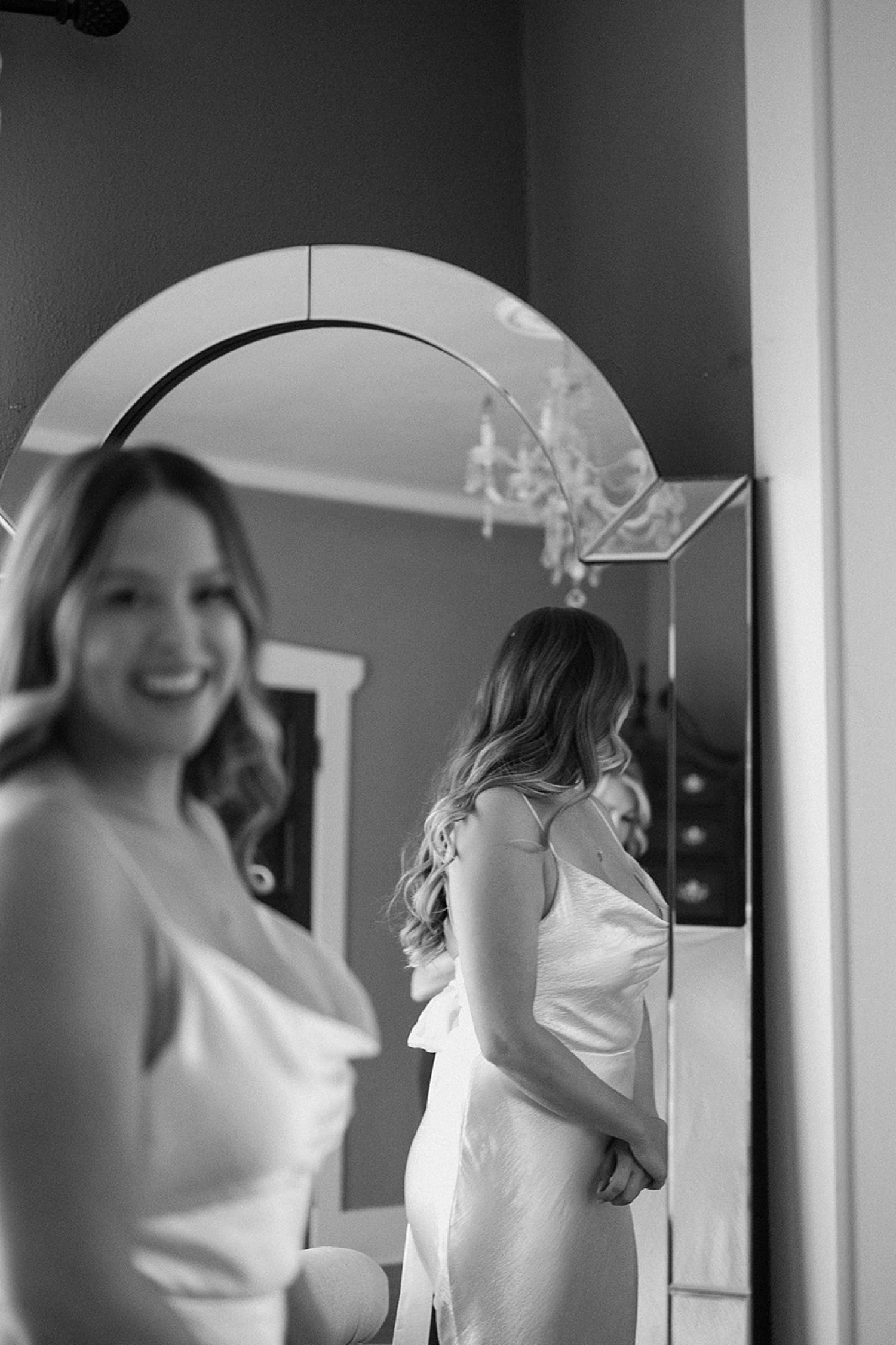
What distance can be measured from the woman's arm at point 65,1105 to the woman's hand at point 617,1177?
2.00ft

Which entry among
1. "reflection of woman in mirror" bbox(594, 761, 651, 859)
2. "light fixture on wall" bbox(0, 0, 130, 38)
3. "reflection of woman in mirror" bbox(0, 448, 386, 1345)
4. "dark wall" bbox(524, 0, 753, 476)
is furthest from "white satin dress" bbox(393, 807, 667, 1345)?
"light fixture on wall" bbox(0, 0, 130, 38)

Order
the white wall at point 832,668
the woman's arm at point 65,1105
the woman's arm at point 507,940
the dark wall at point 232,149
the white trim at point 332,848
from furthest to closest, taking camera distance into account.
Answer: the dark wall at point 232,149 < the white wall at point 832,668 < the white trim at point 332,848 < the woman's arm at point 507,940 < the woman's arm at point 65,1105

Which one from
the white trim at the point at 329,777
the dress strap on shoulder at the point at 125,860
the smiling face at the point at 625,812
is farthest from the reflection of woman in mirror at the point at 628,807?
the dress strap on shoulder at the point at 125,860

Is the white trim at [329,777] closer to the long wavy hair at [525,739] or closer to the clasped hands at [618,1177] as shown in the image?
the long wavy hair at [525,739]

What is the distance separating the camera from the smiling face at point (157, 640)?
771 mm

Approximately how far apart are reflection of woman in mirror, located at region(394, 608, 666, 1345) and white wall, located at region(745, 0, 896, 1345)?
20 cm

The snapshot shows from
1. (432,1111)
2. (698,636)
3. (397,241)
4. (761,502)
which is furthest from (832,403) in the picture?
(432,1111)

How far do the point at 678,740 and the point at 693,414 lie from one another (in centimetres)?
38

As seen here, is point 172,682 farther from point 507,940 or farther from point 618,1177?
point 618,1177

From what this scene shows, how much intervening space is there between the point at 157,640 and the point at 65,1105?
240 mm

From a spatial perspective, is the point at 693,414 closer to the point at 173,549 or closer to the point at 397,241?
the point at 397,241

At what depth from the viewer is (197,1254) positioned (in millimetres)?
743

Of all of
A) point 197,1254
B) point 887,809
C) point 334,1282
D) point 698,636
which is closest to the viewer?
point 197,1254

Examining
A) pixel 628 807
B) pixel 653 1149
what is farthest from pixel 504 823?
pixel 653 1149
